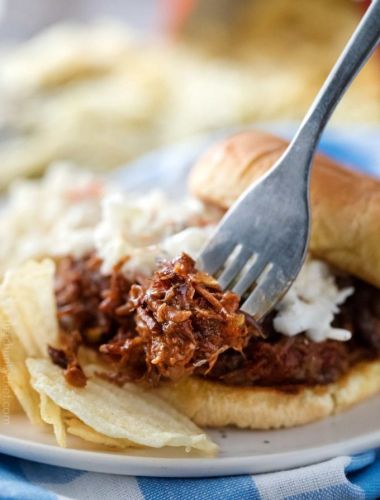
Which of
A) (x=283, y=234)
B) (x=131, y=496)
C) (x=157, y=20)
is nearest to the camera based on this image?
(x=131, y=496)

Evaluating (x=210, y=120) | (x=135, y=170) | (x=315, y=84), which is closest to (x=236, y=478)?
(x=135, y=170)

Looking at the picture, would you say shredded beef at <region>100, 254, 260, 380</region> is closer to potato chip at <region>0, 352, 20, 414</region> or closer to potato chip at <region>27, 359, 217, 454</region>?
potato chip at <region>27, 359, 217, 454</region>

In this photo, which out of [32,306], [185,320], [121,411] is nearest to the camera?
[185,320]

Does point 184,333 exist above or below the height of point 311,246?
below

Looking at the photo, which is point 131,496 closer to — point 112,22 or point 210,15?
point 210,15

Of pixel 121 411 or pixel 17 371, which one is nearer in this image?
pixel 121 411

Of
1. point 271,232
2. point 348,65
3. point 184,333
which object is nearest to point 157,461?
point 184,333

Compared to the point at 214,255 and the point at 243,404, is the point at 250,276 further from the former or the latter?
the point at 243,404
